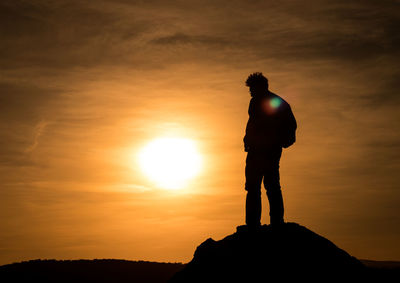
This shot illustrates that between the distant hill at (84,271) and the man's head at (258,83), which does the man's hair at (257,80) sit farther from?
the distant hill at (84,271)

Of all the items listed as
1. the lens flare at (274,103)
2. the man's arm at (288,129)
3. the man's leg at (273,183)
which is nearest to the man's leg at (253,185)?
the man's leg at (273,183)

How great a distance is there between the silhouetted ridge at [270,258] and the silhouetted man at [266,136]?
92 cm

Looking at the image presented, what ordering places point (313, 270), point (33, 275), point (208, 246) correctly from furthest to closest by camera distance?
point (33, 275), point (208, 246), point (313, 270)

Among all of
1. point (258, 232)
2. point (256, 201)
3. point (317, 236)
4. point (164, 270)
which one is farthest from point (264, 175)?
point (164, 270)

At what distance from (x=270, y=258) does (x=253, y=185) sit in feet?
6.11

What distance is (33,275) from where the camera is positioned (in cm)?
2756

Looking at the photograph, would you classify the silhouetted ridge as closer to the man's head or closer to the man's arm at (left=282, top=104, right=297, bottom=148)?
the man's arm at (left=282, top=104, right=297, bottom=148)

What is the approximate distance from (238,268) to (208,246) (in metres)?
1.44

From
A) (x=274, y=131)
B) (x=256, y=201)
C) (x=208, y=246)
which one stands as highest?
(x=274, y=131)

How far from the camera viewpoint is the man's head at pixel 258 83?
45.3 feet

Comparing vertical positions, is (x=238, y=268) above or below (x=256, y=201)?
below

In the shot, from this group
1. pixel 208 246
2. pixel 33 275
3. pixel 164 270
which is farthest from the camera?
pixel 164 270

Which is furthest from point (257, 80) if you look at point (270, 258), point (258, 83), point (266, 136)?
point (270, 258)

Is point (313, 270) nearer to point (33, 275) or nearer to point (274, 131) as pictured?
point (274, 131)
